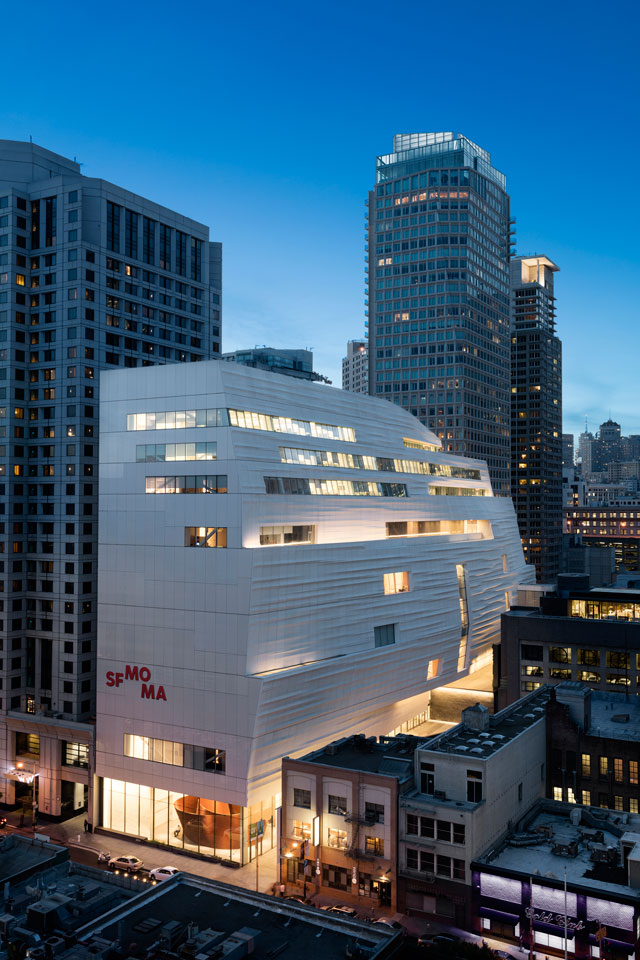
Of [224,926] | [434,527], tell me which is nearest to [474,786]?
[224,926]

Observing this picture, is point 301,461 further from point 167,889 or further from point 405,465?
point 167,889

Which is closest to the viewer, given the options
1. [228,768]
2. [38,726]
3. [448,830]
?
[448,830]

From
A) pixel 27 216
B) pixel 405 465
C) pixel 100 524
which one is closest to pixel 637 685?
pixel 405 465

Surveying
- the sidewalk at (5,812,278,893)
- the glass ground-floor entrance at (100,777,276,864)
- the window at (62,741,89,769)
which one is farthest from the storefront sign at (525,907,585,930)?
the window at (62,741,89,769)

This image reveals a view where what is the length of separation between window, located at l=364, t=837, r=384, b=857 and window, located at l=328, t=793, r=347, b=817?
2.73 metres

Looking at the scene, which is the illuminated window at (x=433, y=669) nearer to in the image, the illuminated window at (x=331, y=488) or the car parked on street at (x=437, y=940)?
the illuminated window at (x=331, y=488)

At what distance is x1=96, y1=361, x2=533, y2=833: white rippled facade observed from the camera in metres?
72.7

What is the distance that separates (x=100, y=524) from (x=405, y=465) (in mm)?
42707

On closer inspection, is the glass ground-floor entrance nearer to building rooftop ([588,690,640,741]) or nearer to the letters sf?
the letters sf

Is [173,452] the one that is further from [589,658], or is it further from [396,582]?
[589,658]

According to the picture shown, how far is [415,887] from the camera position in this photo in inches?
2386

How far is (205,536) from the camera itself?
7450 centimetres

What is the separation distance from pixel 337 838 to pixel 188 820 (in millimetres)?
17507

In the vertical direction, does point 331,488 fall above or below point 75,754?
above
